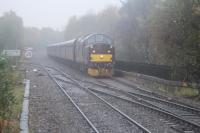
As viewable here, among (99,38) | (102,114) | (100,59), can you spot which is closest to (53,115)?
(102,114)

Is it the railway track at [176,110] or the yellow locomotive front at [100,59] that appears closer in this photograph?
the railway track at [176,110]

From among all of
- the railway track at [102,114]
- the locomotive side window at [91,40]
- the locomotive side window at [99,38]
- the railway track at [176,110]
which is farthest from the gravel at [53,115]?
the locomotive side window at [99,38]

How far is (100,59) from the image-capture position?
1330 inches

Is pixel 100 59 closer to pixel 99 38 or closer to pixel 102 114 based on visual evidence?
pixel 99 38

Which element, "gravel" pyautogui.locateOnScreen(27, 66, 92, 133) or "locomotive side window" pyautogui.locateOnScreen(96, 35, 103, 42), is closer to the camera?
"gravel" pyautogui.locateOnScreen(27, 66, 92, 133)

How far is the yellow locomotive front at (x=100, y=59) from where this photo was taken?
33.6m

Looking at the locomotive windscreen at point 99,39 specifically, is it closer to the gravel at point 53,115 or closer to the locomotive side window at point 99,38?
the locomotive side window at point 99,38

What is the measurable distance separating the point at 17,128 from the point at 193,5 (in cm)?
1199

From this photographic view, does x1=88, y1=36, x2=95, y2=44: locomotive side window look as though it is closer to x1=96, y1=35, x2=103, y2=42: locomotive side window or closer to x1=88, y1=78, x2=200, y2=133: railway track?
x1=96, y1=35, x2=103, y2=42: locomotive side window

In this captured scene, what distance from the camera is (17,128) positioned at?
1188 centimetres

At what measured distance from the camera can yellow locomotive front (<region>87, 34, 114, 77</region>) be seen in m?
33.6

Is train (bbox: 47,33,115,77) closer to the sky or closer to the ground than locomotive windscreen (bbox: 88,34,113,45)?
closer to the ground

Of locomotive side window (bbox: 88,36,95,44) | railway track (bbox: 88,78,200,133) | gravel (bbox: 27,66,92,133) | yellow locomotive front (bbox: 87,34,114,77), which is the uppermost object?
locomotive side window (bbox: 88,36,95,44)

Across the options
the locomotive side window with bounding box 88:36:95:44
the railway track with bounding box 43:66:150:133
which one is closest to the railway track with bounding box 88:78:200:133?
the railway track with bounding box 43:66:150:133
